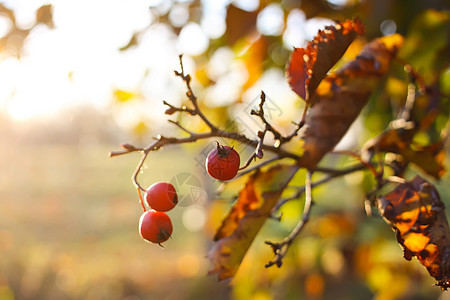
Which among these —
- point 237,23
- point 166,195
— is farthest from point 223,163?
point 237,23

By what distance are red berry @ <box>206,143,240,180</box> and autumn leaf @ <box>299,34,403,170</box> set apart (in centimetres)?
25

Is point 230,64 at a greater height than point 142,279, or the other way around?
point 230,64

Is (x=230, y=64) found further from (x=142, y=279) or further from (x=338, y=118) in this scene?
(x=142, y=279)

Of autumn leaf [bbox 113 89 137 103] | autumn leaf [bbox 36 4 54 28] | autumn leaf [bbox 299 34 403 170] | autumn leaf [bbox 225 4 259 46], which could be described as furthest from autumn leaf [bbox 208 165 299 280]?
autumn leaf [bbox 113 89 137 103]

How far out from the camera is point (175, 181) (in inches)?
29.3

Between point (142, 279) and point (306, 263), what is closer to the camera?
point (306, 263)

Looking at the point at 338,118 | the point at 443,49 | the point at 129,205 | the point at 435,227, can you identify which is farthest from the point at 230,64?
the point at 129,205

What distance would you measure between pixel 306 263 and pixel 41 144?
20324 millimetres

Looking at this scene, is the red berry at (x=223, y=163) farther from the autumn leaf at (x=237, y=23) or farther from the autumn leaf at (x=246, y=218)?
the autumn leaf at (x=237, y=23)

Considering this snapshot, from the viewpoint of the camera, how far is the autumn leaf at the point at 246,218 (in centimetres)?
80

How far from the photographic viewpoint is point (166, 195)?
656 mm

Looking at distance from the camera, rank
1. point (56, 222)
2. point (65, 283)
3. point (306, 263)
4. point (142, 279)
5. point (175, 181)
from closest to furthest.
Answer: point (175, 181) < point (306, 263) < point (65, 283) < point (142, 279) < point (56, 222)

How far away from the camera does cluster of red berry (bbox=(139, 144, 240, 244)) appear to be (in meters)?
0.60

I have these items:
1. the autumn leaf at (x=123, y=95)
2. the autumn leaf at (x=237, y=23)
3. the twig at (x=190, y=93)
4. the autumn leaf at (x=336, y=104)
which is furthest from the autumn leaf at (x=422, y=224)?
the autumn leaf at (x=123, y=95)
